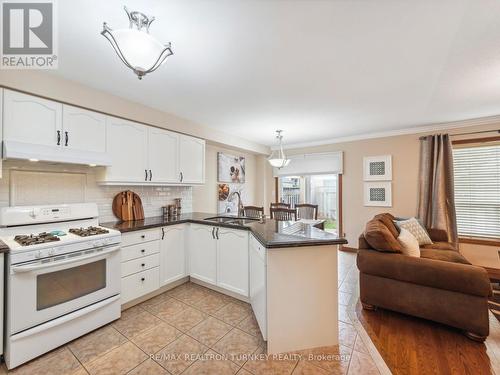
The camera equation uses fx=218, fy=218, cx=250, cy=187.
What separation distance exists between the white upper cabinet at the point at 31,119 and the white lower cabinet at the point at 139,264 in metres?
1.18

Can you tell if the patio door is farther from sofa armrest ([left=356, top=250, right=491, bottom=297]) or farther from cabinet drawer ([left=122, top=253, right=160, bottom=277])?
cabinet drawer ([left=122, top=253, right=160, bottom=277])

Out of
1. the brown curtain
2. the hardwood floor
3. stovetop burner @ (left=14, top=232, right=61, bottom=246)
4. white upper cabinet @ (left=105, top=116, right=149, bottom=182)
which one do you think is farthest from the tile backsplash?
the brown curtain

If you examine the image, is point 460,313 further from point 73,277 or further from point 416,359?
point 73,277

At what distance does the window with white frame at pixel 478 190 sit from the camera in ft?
11.5

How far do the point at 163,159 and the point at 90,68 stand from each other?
129cm

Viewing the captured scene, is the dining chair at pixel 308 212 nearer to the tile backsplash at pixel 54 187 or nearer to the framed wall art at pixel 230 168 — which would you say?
the framed wall art at pixel 230 168

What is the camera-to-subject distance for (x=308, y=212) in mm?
4070

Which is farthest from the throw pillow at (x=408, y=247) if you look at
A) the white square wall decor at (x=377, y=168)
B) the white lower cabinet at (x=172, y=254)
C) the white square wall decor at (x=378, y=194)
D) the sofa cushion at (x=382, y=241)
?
the white lower cabinet at (x=172, y=254)

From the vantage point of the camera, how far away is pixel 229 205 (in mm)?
4754

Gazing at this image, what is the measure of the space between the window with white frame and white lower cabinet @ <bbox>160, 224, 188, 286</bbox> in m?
4.56

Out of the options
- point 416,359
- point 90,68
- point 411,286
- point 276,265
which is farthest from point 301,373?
point 90,68

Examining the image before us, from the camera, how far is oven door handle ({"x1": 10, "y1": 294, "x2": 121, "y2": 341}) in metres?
1.60

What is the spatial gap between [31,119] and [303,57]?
248 cm

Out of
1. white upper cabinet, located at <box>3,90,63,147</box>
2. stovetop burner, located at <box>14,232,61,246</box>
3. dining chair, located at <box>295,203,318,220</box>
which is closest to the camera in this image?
stovetop burner, located at <box>14,232,61,246</box>
